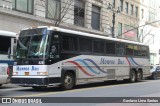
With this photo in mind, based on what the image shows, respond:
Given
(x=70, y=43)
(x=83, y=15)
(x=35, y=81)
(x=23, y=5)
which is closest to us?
(x=35, y=81)

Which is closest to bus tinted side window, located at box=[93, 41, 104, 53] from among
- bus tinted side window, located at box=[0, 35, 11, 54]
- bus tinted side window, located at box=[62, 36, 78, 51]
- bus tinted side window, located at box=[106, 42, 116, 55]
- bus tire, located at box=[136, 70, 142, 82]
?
bus tinted side window, located at box=[106, 42, 116, 55]

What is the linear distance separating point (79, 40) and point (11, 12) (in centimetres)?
1167

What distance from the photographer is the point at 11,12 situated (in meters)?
29.1

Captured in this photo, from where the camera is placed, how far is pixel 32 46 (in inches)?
677

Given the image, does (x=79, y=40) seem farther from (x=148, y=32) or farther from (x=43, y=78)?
(x=148, y=32)

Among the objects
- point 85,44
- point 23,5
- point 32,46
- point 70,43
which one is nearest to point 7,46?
point 32,46

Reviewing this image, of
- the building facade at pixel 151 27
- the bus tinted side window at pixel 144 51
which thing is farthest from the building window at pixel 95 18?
the bus tinted side window at pixel 144 51

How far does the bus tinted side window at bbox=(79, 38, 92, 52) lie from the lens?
19391 millimetres

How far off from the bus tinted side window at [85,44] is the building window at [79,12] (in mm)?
18466

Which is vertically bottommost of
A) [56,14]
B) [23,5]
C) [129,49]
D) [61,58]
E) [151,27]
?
[61,58]

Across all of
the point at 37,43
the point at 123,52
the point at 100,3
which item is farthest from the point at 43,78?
the point at 100,3

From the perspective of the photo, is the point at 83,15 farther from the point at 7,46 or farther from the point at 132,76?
the point at 7,46

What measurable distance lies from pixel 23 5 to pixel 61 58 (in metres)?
14.8

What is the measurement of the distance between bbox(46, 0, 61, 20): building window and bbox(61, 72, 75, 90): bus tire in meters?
16.3
